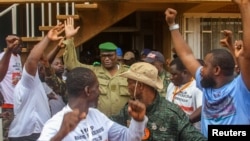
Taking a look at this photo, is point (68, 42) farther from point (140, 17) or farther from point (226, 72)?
point (140, 17)

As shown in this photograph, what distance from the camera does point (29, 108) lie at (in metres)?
6.04

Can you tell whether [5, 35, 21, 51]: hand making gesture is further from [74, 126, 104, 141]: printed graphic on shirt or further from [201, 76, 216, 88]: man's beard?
[74, 126, 104, 141]: printed graphic on shirt

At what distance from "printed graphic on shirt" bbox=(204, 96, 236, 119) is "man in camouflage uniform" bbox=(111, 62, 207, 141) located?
1.08 feet

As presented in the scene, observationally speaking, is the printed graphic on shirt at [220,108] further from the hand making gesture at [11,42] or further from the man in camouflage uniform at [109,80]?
the hand making gesture at [11,42]

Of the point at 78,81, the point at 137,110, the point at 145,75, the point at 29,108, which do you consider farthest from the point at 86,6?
the point at 137,110

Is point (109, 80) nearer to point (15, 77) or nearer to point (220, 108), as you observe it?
point (15, 77)

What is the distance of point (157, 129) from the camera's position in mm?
4617

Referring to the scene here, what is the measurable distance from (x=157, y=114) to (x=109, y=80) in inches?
102

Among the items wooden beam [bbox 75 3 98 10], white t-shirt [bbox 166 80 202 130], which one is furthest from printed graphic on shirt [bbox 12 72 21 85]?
white t-shirt [bbox 166 80 202 130]

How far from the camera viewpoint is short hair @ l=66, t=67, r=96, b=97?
4297 millimetres

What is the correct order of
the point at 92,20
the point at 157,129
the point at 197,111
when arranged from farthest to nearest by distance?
1. the point at 92,20
2. the point at 197,111
3. the point at 157,129

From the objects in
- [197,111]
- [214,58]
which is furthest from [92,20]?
[214,58]

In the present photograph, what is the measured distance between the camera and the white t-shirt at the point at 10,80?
25.1 feet

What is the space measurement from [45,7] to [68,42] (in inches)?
137
